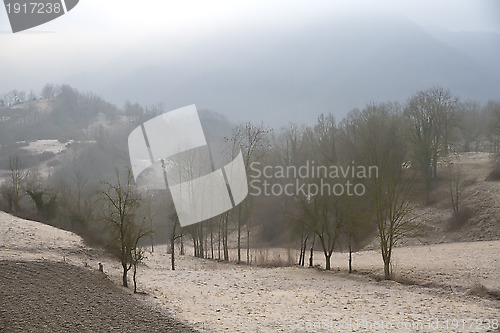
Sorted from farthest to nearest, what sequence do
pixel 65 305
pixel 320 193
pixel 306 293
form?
pixel 320 193 < pixel 306 293 < pixel 65 305

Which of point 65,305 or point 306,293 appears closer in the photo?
point 65,305

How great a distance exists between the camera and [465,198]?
3828 centimetres

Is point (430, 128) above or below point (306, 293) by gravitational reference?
above

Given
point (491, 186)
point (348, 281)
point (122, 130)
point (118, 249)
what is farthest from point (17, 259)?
point (122, 130)

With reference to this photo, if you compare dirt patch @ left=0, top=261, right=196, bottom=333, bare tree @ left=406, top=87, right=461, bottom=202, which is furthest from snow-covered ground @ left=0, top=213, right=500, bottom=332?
bare tree @ left=406, top=87, right=461, bottom=202

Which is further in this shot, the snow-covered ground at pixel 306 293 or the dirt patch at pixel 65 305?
the snow-covered ground at pixel 306 293

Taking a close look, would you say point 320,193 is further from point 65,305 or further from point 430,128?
point 430,128

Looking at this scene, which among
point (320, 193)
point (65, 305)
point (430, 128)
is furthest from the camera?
point (430, 128)

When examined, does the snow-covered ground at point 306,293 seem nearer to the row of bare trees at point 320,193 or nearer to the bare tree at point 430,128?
the row of bare trees at point 320,193

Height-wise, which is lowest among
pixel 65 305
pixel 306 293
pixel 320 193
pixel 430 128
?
Answer: pixel 306 293

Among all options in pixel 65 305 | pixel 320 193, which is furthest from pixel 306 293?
pixel 65 305

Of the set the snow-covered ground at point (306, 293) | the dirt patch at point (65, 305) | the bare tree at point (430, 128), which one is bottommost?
the snow-covered ground at point (306, 293)

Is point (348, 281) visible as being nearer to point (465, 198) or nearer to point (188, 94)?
point (465, 198)

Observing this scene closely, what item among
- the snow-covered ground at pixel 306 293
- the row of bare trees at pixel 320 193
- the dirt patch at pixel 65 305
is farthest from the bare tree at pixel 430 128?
the dirt patch at pixel 65 305
